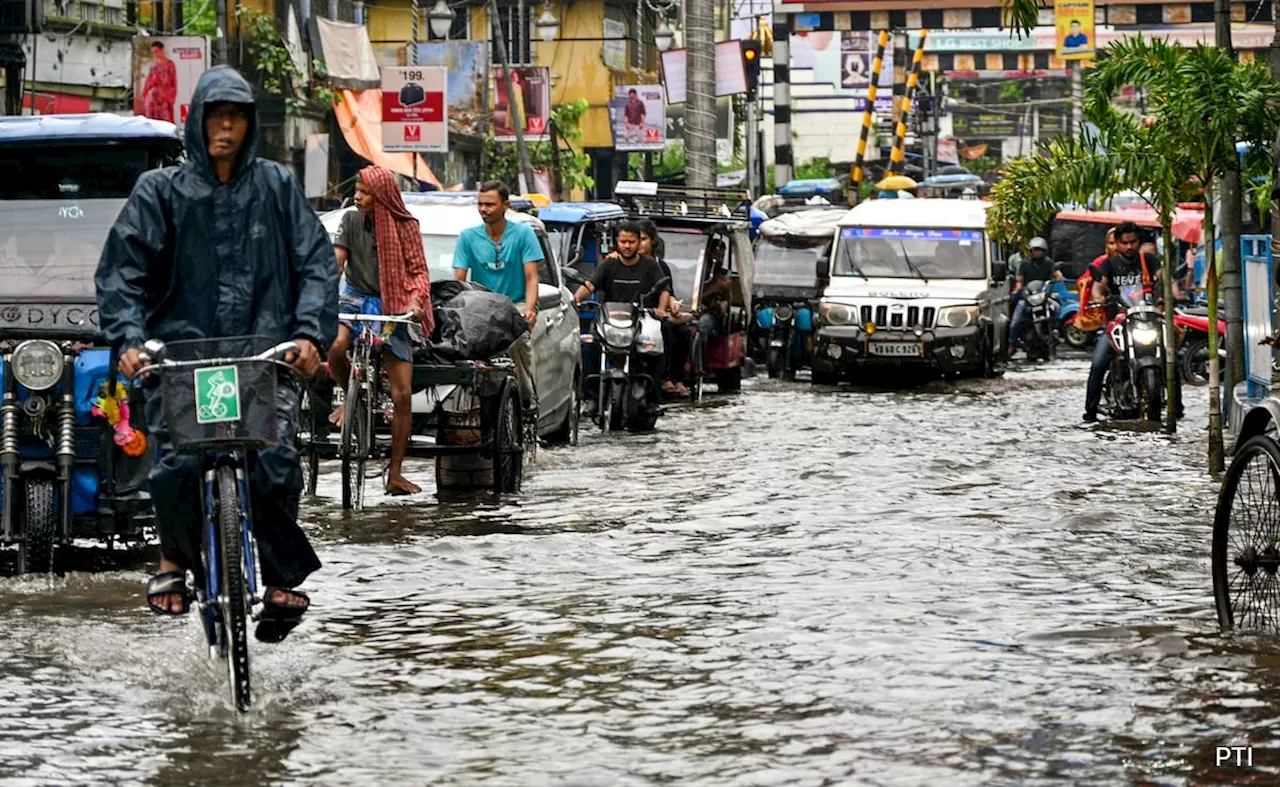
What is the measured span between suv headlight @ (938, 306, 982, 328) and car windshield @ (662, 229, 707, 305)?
304 cm

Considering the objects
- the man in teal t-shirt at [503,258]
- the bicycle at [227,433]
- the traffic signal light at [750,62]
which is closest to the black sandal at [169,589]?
the bicycle at [227,433]

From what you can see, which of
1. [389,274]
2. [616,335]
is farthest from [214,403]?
[616,335]

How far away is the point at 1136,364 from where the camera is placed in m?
19.5

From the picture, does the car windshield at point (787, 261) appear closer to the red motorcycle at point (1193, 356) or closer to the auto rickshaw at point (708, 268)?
the auto rickshaw at point (708, 268)

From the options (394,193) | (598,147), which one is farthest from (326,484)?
(598,147)

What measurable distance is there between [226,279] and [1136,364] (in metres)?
13.5

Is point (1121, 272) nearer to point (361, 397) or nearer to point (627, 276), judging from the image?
point (627, 276)

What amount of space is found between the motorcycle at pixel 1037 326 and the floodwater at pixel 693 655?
21915 millimetres

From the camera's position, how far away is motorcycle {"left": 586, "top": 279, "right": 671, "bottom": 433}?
61.6ft

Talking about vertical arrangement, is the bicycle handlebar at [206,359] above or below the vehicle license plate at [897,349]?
above

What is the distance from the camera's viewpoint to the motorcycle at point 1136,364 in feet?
63.5

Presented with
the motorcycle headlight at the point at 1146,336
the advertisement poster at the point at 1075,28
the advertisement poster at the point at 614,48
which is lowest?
the motorcycle headlight at the point at 1146,336

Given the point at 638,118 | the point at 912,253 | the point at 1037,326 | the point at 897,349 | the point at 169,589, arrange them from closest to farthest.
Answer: the point at 169,589, the point at 897,349, the point at 912,253, the point at 1037,326, the point at 638,118

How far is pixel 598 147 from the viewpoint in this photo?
64.8 metres
